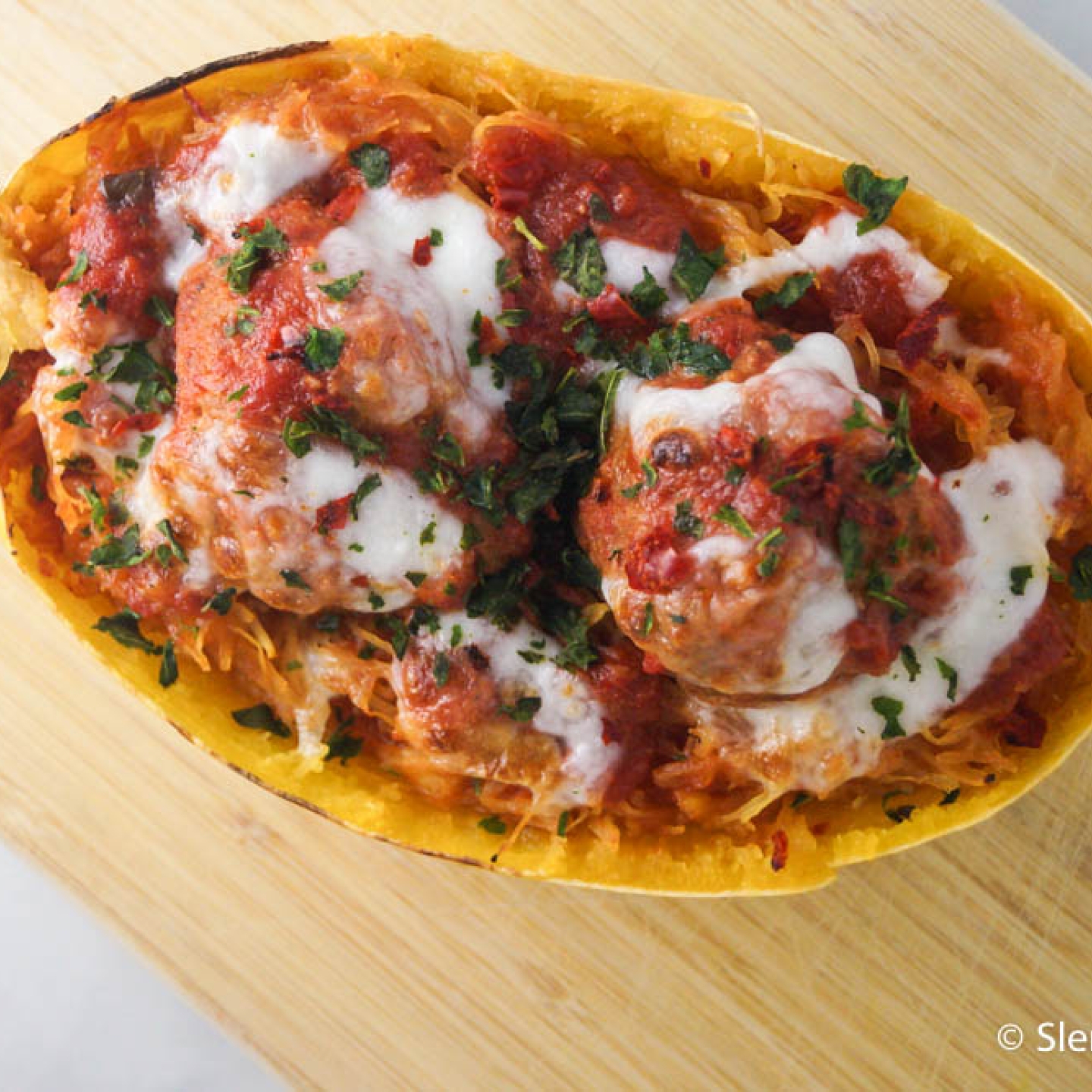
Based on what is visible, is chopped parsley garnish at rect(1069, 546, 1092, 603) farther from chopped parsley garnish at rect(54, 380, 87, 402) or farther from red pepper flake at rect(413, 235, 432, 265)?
chopped parsley garnish at rect(54, 380, 87, 402)

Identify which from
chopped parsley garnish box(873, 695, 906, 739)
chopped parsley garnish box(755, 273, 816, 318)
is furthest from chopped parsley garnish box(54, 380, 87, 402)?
chopped parsley garnish box(873, 695, 906, 739)

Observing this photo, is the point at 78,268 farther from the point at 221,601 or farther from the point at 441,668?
the point at 441,668

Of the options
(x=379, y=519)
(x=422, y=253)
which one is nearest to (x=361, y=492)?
(x=379, y=519)

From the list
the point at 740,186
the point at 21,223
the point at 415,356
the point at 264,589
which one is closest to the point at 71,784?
the point at 264,589

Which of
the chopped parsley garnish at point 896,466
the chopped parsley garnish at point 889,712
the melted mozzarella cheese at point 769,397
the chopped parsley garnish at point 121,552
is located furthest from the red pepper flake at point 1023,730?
the chopped parsley garnish at point 121,552

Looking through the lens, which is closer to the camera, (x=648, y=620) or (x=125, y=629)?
(x=648, y=620)

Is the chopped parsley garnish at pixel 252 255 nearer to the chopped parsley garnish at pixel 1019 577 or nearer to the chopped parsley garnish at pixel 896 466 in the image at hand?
the chopped parsley garnish at pixel 896 466
